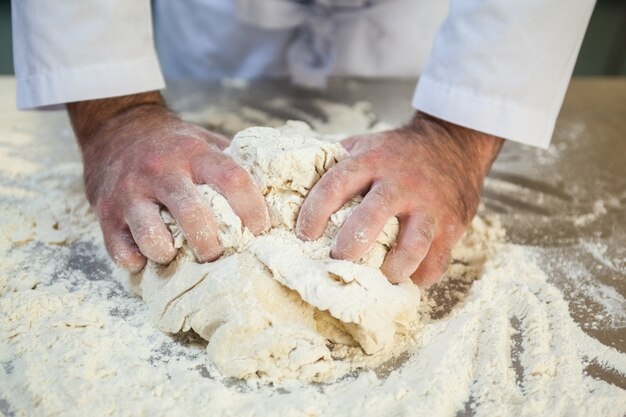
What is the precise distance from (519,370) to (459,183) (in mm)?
315

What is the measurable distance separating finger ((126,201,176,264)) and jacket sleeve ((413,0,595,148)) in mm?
506

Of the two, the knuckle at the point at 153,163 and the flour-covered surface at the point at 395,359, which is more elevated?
the knuckle at the point at 153,163

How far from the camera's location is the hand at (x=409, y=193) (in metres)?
0.81

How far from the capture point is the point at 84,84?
3.19 ft

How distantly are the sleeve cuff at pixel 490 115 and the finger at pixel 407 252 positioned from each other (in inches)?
9.8

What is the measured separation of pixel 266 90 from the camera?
1564 mm

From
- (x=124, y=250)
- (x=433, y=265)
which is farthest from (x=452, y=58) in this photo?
(x=124, y=250)

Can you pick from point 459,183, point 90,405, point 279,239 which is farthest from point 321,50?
point 90,405

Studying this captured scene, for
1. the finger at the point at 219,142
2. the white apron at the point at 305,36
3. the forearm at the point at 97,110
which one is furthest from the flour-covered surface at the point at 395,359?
the white apron at the point at 305,36

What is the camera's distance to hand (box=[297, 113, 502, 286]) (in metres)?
0.81

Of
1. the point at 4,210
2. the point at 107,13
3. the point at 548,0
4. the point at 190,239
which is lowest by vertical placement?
the point at 4,210

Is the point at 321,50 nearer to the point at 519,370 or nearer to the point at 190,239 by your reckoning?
the point at 190,239

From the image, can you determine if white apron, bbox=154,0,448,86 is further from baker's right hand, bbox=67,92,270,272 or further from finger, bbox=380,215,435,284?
finger, bbox=380,215,435,284

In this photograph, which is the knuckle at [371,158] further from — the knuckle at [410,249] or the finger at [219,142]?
the finger at [219,142]
